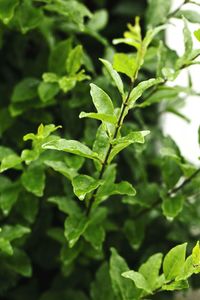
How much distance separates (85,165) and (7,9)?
0.30 m

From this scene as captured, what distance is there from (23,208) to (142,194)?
0.21m

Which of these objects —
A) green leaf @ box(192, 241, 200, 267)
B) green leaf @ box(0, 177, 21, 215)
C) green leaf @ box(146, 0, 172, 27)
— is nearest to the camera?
green leaf @ box(192, 241, 200, 267)

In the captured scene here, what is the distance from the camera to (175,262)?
80cm

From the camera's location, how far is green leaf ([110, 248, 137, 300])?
906 millimetres

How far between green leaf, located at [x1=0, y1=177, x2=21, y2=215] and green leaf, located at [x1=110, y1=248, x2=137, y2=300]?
0.17 meters

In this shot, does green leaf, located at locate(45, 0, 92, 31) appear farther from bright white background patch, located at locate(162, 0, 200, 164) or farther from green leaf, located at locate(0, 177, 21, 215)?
bright white background patch, located at locate(162, 0, 200, 164)

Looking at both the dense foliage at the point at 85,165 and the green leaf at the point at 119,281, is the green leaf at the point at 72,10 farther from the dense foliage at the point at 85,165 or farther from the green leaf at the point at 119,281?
the green leaf at the point at 119,281

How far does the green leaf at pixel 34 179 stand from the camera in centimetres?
92

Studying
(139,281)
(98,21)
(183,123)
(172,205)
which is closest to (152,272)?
(139,281)

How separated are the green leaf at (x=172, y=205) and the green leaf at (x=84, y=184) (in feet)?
0.55

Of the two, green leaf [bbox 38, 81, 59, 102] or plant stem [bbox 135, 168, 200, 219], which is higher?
green leaf [bbox 38, 81, 59, 102]

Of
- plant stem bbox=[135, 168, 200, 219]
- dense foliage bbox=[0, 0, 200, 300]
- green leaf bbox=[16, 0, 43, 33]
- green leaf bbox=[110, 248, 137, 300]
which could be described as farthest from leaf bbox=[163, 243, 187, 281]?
green leaf bbox=[16, 0, 43, 33]

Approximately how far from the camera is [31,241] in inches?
44.9

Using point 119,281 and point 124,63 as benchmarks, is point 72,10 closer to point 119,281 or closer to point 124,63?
point 124,63
